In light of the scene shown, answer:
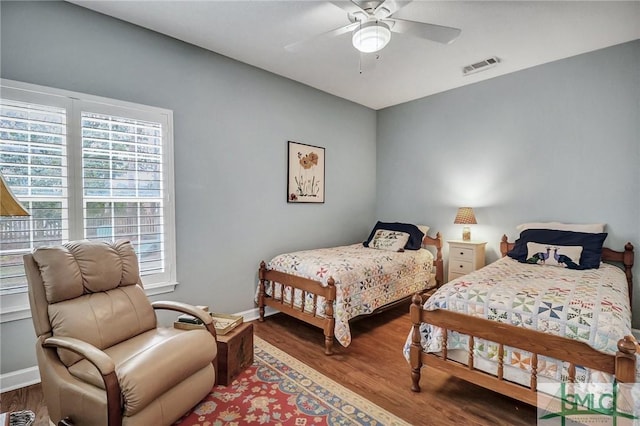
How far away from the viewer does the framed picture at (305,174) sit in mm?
3975

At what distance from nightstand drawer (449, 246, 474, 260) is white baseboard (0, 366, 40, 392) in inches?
162

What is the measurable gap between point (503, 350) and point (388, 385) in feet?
2.80

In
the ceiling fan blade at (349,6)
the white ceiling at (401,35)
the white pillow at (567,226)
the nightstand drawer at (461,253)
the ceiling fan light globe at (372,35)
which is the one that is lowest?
the nightstand drawer at (461,253)

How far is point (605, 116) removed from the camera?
3.20 metres

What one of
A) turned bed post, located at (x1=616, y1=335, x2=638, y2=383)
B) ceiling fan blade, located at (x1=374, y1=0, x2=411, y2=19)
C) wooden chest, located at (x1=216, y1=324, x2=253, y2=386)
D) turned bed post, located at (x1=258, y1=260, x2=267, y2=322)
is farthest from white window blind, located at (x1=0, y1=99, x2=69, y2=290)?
turned bed post, located at (x1=616, y1=335, x2=638, y2=383)

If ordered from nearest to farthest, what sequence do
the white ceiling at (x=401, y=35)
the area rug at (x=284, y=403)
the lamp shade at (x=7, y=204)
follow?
the lamp shade at (x=7, y=204) < the area rug at (x=284, y=403) < the white ceiling at (x=401, y=35)

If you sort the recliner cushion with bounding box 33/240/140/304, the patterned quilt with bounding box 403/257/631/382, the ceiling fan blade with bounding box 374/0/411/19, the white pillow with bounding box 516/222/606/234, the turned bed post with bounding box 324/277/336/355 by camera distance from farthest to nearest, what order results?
the white pillow with bounding box 516/222/606/234 < the turned bed post with bounding box 324/277/336/355 < the ceiling fan blade with bounding box 374/0/411/19 < the recliner cushion with bounding box 33/240/140/304 < the patterned quilt with bounding box 403/257/631/382

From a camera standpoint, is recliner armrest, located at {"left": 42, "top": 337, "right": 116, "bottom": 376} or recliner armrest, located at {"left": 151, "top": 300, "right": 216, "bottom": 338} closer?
recliner armrest, located at {"left": 42, "top": 337, "right": 116, "bottom": 376}

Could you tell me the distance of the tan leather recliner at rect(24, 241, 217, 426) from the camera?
61.0 inches

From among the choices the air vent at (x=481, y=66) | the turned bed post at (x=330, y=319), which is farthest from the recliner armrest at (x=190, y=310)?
the air vent at (x=481, y=66)

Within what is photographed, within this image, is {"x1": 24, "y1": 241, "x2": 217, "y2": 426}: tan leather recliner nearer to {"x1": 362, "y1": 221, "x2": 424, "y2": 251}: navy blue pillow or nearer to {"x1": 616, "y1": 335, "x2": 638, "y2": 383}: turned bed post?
{"x1": 616, "y1": 335, "x2": 638, "y2": 383}: turned bed post

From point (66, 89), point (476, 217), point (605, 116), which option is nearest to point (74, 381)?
point (66, 89)

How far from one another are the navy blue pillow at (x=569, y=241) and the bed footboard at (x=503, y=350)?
1.56 meters

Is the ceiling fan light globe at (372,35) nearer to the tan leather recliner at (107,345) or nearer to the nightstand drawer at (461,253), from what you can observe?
the tan leather recliner at (107,345)
